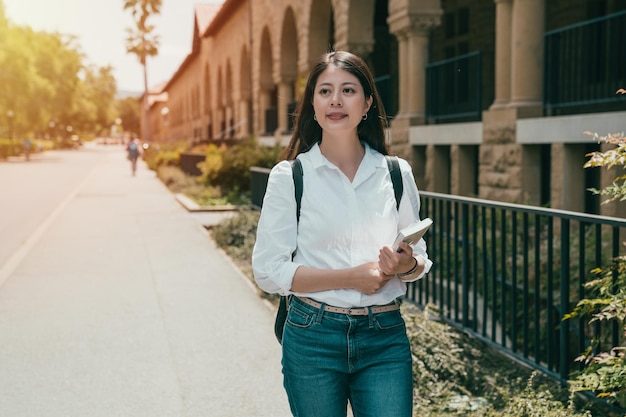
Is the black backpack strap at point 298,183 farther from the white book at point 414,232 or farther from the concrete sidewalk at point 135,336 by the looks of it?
the concrete sidewalk at point 135,336

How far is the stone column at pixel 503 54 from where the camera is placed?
11.8 metres

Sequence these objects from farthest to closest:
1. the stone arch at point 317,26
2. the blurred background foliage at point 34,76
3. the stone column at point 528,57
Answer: the blurred background foliage at point 34,76, the stone arch at point 317,26, the stone column at point 528,57

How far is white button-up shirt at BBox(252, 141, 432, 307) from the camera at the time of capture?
2.82 m

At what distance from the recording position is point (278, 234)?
283 centimetres

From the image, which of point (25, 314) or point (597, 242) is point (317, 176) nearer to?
point (597, 242)

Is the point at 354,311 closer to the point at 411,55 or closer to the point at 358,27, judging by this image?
the point at 411,55

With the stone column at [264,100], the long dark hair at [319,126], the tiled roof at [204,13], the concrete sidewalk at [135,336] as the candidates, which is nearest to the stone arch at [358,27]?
the concrete sidewalk at [135,336]

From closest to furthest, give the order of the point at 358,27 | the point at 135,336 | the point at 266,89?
the point at 135,336 → the point at 358,27 → the point at 266,89

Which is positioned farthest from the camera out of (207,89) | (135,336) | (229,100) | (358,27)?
(207,89)

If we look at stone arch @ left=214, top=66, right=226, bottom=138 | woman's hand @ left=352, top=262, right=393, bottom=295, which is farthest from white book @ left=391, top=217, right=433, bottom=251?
stone arch @ left=214, top=66, right=226, bottom=138

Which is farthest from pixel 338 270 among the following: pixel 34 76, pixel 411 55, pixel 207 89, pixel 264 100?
pixel 34 76

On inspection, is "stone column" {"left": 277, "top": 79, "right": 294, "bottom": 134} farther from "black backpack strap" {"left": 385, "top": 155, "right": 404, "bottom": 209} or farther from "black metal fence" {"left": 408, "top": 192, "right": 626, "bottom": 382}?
"black backpack strap" {"left": 385, "top": 155, "right": 404, "bottom": 209}

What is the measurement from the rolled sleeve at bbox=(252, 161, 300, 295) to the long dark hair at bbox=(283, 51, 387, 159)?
0.77 feet

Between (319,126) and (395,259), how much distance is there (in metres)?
0.69
